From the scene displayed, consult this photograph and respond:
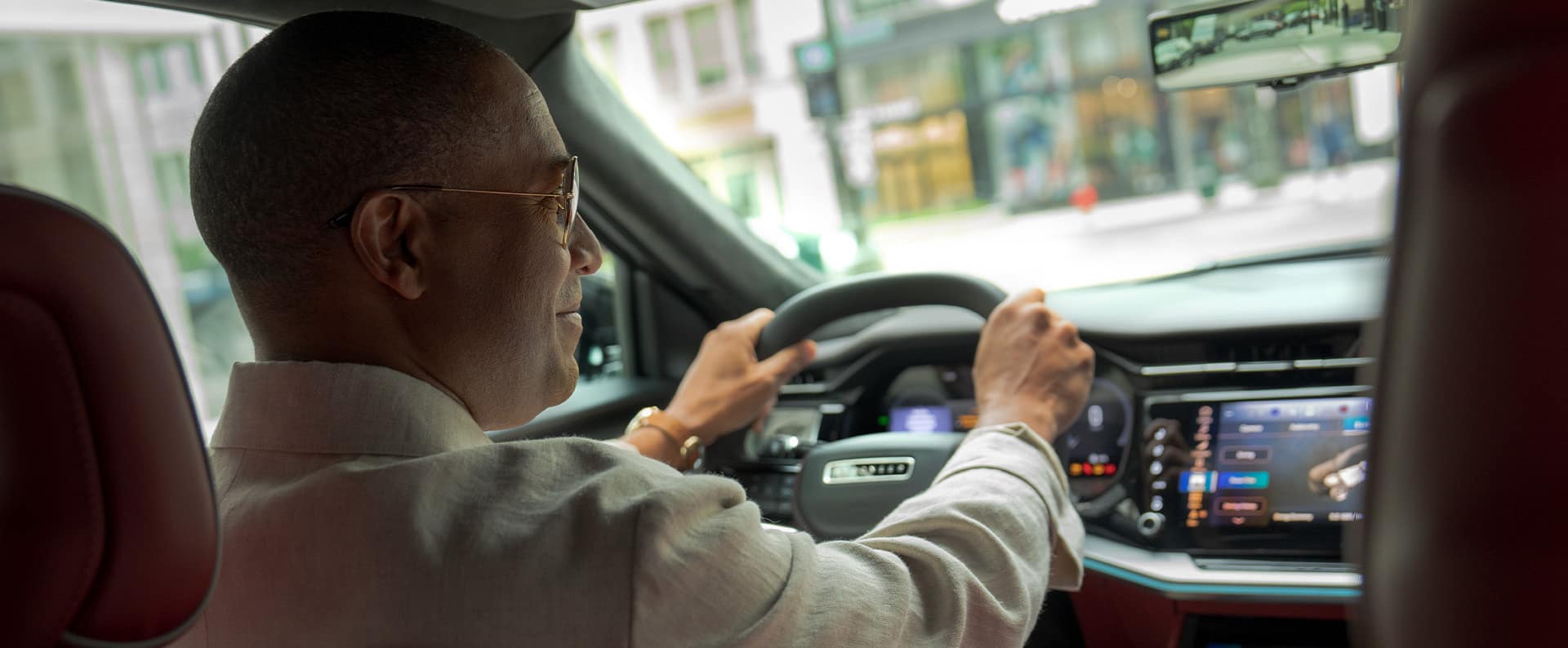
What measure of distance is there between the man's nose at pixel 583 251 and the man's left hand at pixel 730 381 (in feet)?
2.27

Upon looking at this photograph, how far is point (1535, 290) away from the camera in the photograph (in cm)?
72

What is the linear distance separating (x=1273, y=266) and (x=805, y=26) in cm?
235

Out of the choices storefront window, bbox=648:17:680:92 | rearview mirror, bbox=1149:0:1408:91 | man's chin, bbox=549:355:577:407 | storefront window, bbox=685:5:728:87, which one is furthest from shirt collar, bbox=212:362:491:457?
storefront window, bbox=685:5:728:87

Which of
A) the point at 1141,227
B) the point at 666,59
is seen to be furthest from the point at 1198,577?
the point at 1141,227

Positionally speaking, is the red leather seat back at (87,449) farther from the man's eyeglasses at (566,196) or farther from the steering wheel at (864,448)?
the steering wheel at (864,448)

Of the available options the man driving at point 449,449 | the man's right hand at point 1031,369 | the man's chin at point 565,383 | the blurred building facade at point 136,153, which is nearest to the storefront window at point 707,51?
the blurred building facade at point 136,153

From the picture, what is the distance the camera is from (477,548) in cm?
Answer: 115

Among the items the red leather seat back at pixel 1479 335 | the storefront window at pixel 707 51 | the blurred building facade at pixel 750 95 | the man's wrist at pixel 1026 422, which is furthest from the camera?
the storefront window at pixel 707 51

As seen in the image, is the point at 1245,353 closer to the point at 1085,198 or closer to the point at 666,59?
the point at 666,59

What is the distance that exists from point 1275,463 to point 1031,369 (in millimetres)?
715

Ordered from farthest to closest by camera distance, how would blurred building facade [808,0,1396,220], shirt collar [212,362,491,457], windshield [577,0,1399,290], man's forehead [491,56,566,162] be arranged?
windshield [577,0,1399,290]
blurred building facade [808,0,1396,220]
man's forehead [491,56,566,162]
shirt collar [212,362,491,457]

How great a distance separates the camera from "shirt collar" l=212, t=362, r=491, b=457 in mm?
1260

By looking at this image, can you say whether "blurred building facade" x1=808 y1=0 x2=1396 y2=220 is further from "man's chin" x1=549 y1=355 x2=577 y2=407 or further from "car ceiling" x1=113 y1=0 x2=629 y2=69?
"man's chin" x1=549 y1=355 x2=577 y2=407

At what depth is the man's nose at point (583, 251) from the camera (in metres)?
1.67
